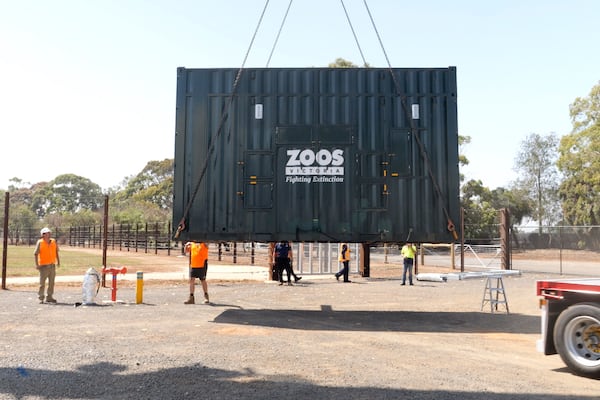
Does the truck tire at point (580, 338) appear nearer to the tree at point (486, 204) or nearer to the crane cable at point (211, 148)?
the crane cable at point (211, 148)

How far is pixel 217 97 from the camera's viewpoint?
10.2 metres

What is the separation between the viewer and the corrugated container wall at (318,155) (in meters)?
9.90

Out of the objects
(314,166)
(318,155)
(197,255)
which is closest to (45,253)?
(197,255)

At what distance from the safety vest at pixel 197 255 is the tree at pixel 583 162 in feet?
141

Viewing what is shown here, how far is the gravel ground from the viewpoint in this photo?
5.22 m

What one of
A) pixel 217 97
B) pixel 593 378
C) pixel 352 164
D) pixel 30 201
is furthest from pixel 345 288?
pixel 30 201

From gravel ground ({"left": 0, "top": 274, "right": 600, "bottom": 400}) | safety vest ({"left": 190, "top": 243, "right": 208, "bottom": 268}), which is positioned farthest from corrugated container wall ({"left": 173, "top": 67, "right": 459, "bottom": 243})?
gravel ground ({"left": 0, "top": 274, "right": 600, "bottom": 400})

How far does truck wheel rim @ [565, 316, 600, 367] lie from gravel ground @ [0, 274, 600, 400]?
25 centimetres

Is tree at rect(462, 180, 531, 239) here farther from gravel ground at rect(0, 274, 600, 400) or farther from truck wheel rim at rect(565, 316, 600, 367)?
truck wheel rim at rect(565, 316, 600, 367)

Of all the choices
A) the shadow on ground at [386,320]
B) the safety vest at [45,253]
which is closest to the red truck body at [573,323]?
the shadow on ground at [386,320]

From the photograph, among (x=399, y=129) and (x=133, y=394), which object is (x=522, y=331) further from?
(x=133, y=394)

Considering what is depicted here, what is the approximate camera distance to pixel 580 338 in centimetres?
590

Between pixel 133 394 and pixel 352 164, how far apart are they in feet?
20.4

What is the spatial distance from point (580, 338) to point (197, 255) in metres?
7.87
